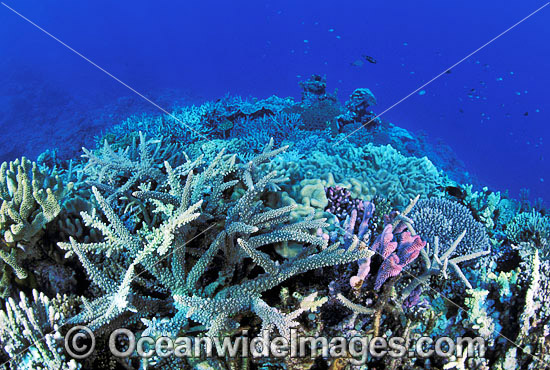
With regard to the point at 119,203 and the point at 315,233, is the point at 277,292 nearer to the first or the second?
the point at 315,233

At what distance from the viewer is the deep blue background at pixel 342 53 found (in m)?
55.5

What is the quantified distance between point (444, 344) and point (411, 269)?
591 millimetres

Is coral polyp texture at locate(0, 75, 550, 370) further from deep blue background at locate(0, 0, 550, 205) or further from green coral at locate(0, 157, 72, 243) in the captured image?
deep blue background at locate(0, 0, 550, 205)

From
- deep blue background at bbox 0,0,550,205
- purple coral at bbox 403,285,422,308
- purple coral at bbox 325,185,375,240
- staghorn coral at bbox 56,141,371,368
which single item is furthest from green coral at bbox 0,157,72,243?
deep blue background at bbox 0,0,550,205

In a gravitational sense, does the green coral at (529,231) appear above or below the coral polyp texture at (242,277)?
above

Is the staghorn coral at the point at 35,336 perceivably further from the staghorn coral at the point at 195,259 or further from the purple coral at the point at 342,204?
the purple coral at the point at 342,204

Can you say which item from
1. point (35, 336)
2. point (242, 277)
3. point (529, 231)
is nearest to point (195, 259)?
point (242, 277)

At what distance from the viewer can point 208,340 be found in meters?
2.01

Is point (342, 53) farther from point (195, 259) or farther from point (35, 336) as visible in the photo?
point (35, 336)

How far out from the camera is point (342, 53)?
98.9 metres

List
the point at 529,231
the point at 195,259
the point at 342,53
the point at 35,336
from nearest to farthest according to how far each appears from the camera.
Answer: the point at 35,336
the point at 195,259
the point at 529,231
the point at 342,53

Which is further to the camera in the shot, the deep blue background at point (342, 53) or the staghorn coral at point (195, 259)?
the deep blue background at point (342, 53)

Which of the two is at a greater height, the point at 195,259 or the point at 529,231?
the point at 529,231

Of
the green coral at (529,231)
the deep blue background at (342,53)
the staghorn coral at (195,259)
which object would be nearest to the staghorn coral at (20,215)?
the staghorn coral at (195,259)
